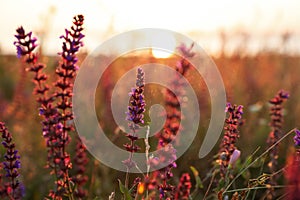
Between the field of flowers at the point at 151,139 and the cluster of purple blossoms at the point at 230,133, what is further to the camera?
the cluster of purple blossoms at the point at 230,133

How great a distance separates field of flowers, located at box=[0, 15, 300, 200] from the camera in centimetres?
186

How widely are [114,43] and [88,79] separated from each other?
50 centimetres

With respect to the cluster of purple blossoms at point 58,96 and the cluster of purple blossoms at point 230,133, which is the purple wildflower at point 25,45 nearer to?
the cluster of purple blossoms at point 58,96

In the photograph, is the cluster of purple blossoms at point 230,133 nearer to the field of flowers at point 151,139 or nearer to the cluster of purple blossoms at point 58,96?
the field of flowers at point 151,139

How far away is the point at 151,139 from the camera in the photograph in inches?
147

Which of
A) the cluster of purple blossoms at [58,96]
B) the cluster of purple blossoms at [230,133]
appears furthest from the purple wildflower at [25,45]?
the cluster of purple blossoms at [230,133]

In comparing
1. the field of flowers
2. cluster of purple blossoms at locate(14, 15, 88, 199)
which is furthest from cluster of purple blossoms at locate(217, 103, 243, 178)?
cluster of purple blossoms at locate(14, 15, 88, 199)

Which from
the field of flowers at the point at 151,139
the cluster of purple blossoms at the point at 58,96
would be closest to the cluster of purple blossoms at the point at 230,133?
the field of flowers at the point at 151,139

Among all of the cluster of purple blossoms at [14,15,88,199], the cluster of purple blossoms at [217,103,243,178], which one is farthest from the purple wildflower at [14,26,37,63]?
the cluster of purple blossoms at [217,103,243,178]

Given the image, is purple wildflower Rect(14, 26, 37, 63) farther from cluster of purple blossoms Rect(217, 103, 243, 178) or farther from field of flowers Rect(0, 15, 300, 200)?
cluster of purple blossoms Rect(217, 103, 243, 178)

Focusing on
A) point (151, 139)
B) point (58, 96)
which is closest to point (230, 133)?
point (58, 96)

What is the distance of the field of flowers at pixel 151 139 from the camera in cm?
186

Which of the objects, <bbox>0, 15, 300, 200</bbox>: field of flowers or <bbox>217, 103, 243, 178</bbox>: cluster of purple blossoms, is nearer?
<bbox>0, 15, 300, 200</bbox>: field of flowers

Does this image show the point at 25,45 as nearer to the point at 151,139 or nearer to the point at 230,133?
the point at 230,133
